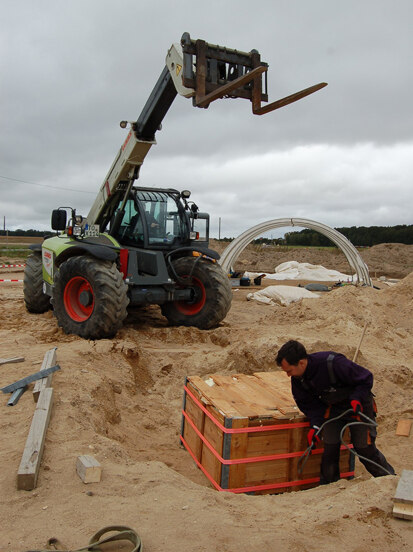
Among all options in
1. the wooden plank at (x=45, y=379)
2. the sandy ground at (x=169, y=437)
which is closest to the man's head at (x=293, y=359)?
the sandy ground at (x=169, y=437)

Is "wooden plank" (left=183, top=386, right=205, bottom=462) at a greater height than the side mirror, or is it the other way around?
the side mirror

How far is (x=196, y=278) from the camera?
9.56m

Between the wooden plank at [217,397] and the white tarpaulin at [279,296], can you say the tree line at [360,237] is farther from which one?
the wooden plank at [217,397]

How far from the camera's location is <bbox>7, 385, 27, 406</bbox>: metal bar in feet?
→ 16.0

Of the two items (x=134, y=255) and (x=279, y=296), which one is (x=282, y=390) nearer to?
(x=134, y=255)

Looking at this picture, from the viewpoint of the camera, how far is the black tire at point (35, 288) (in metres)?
10.9

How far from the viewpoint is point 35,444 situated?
384cm

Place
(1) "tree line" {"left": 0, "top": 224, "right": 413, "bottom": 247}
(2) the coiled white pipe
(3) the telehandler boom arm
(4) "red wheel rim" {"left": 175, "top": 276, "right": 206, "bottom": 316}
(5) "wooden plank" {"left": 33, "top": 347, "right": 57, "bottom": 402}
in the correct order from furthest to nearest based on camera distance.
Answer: (1) "tree line" {"left": 0, "top": 224, "right": 413, "bottom": 247}, (2) the coiled white pipe, (4) "red wheel rim" {"left": 175, "top": 276, "right": 206, "bottom": 316}, (3) the telehandler boom arm, (5) "wooden plank" {"left": 33, "top": 347, "right": 57, "bottom": 402}

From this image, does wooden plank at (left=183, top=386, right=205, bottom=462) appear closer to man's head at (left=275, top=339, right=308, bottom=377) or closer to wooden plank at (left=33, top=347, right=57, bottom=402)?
man's head at (left=275, top=339, right=308, bottom=377)

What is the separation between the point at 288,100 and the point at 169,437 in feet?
13.8

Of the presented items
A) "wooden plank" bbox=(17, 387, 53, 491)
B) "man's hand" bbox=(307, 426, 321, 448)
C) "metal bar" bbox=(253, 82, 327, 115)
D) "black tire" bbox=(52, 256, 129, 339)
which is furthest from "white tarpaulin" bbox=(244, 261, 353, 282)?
"wooden plank" bbox=(17, 387, 53, 491)

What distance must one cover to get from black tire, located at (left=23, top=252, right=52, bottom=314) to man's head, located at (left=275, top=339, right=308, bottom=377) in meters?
7.89

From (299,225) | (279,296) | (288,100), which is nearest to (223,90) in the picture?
(288,100)

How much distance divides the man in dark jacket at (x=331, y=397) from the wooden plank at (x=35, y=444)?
6.74ft
